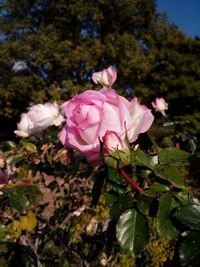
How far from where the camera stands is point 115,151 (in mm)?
662

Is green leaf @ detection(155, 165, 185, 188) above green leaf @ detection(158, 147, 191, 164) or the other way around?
the other way around

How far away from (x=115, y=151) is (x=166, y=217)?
114 millimetres

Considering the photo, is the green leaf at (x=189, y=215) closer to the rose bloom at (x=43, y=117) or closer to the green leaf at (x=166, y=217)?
the green leaf at (x=166, y=217)

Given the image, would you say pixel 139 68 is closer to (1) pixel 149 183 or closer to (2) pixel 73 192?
(2) pixel 73 192

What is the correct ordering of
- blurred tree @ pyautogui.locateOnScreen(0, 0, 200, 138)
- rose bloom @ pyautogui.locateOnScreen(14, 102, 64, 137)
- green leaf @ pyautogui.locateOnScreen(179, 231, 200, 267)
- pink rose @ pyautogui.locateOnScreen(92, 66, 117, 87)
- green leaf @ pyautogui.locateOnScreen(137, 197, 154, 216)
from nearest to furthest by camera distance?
1. green leaf @ pyautogui.locateOnScreen(179, 231, 200, 267)
2. green leaf @ pyautogui.locateOnScreen(137, 197, 154, 216)
3. pink rose @ pyautogui.locateOnScreen(92, 66, 117, 87)
4. rose bloom @ pyautogui.locateOnScreen(14, 102, 64, 137)
5. blurred tree @ pyautogui.locateOnScreen(0, 0, 200, 138)

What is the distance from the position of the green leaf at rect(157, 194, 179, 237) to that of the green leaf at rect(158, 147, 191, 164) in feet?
0.26

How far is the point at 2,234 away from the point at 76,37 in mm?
16541

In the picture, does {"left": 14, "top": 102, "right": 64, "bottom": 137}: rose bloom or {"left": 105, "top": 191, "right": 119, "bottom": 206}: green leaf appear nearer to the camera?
{"left": 105, "top": 191, "right": 119, "bottom": 206}: green leaf

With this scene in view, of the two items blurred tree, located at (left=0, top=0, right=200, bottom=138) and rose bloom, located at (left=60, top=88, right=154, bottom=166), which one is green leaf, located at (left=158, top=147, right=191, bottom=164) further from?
blurred tree, located at (left=0, top=0, right=200, bottom=138)

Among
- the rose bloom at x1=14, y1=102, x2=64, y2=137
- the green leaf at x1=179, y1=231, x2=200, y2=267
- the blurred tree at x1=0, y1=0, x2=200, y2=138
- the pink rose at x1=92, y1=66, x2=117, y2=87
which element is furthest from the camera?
the blurred tree at x1=0, y1=0, x2=200, y2=138

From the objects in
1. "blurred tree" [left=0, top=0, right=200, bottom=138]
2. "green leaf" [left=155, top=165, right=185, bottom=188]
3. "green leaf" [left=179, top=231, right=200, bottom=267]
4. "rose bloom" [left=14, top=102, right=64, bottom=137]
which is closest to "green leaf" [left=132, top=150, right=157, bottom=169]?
"green leaf" [left=155, top=165, right=185, bottom=188]

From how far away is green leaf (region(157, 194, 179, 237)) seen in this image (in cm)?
63

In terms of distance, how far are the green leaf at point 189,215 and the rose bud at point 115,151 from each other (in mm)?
103

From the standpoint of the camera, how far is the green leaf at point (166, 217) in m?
0.63
